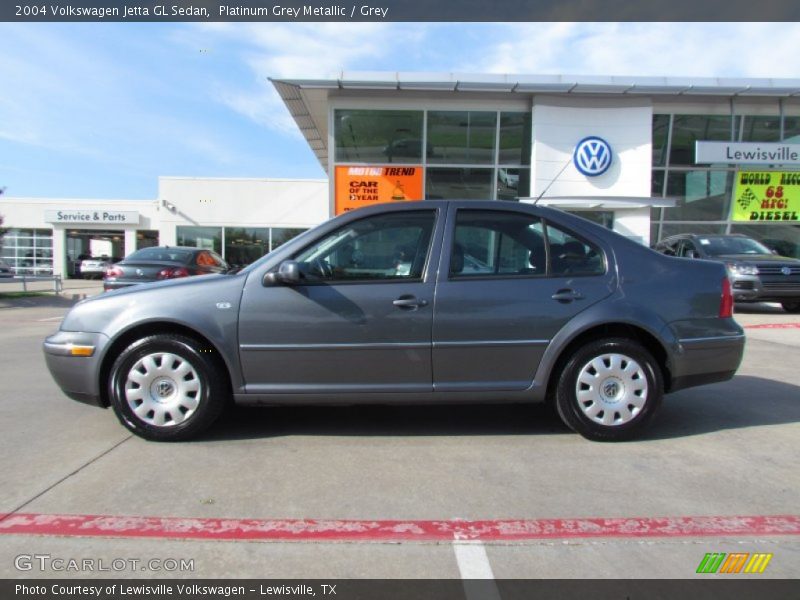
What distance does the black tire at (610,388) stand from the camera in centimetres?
386

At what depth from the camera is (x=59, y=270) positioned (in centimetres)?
2905

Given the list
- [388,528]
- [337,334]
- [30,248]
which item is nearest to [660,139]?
[337,334]

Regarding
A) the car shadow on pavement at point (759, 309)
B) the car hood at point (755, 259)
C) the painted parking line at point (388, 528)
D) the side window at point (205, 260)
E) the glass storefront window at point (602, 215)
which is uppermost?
the glass storefront window at point (602, 215)

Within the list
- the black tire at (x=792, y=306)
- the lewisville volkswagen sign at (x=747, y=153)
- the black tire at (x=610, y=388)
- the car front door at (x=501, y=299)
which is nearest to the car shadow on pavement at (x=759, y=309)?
the black tire at (x=792, y=306)

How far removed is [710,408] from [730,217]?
14.0m

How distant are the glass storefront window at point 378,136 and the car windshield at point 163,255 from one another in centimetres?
573

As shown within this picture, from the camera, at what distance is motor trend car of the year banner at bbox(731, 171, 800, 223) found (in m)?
16.2

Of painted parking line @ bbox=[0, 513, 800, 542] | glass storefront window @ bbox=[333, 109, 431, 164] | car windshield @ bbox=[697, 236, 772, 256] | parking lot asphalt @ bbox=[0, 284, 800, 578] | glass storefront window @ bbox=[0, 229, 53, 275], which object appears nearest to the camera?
parking lot asphalt @ bbox=[0, 284, 800, 578]

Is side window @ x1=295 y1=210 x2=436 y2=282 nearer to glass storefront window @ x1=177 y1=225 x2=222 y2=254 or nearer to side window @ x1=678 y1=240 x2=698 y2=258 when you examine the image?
side window @ x1=678 y1=240 x2=698 y2=258

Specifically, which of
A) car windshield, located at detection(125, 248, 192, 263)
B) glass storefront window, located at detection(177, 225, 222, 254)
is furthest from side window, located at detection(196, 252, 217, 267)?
glass storefront window, located at detection(177, 225, 222, 254)

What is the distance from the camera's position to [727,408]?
4777mm

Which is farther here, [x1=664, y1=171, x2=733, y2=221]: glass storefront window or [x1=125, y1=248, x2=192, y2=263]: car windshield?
[x1=664, y1=171, x2=733, y2=221]: glass storefront window

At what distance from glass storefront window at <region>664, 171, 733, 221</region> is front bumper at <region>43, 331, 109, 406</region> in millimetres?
16675

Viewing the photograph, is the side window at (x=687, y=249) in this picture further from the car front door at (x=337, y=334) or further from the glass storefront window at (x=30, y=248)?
the glass storefront window at (x=30, y=248)
